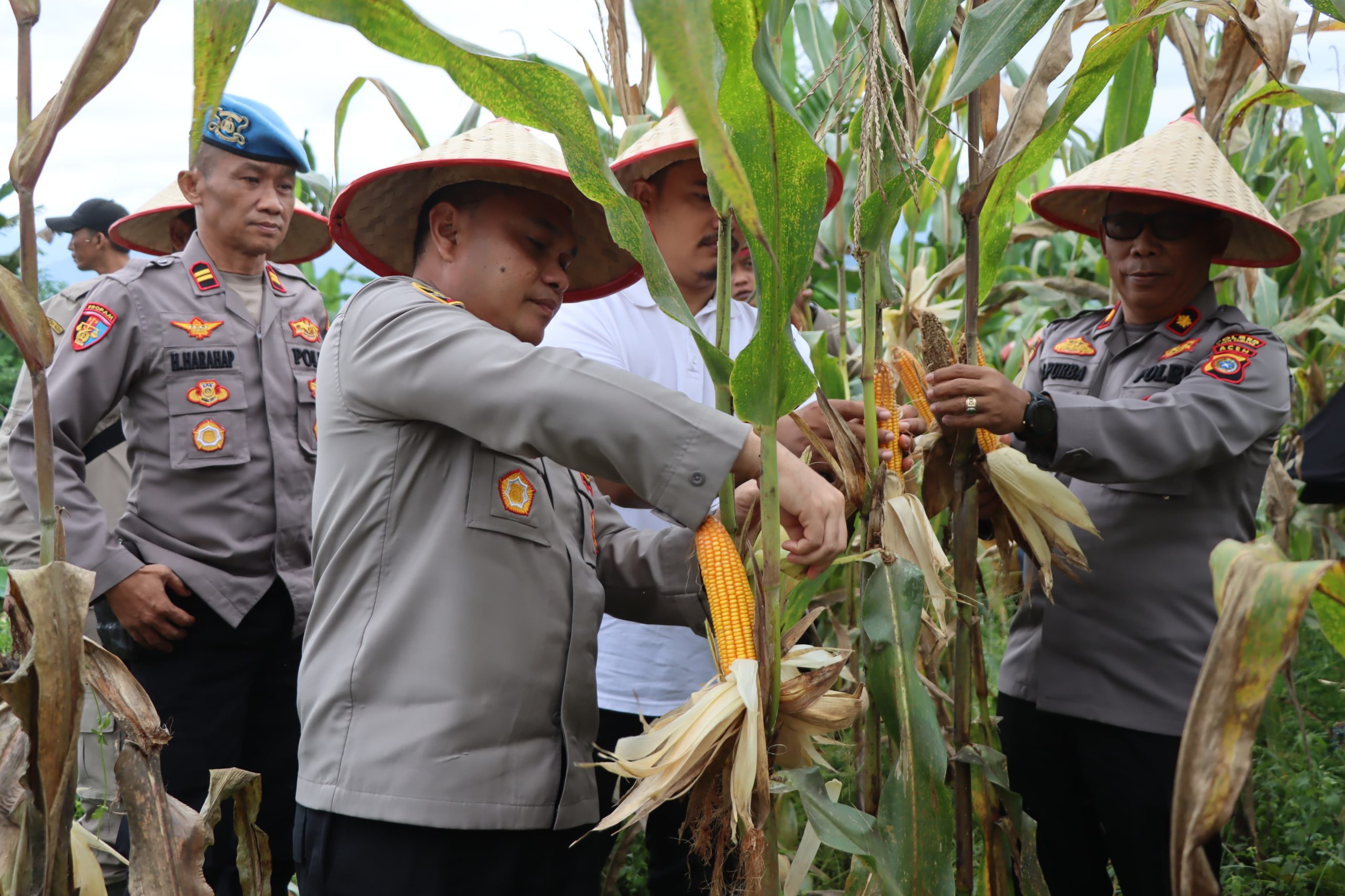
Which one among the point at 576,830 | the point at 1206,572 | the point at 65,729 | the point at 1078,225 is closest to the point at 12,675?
the point at 65,729

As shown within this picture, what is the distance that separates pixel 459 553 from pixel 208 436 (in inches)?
49.6

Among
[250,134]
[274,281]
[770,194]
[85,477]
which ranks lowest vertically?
[85,477]

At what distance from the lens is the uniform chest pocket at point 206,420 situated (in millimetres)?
2357

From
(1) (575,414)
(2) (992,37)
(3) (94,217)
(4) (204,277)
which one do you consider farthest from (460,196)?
(3) (94,217)

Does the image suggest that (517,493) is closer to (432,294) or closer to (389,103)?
(432,294)

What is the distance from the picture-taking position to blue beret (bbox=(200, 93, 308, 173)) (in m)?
2.54

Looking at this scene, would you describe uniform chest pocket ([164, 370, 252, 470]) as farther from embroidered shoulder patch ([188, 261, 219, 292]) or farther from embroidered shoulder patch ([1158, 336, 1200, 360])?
embroidered shoulder patch ([1158, 336, 1200, 360])

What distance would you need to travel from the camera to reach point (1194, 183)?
2051 mm

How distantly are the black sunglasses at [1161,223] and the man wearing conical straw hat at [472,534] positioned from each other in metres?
1.21

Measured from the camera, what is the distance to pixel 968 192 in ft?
5.35

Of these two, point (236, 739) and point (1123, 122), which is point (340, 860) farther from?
point (1123, 122)

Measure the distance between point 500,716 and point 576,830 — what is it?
27 cm

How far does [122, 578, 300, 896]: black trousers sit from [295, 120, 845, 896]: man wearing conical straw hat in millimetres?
933

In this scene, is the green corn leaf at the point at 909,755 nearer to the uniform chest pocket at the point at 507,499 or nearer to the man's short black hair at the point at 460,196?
the uniform chest pocket at the point at 507,499
